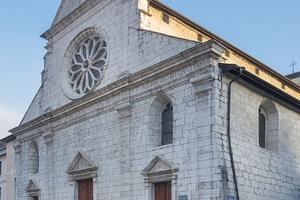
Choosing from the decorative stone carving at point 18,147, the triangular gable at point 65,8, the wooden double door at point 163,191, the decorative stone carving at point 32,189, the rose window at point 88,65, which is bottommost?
the decorative stone carving at point 32,189

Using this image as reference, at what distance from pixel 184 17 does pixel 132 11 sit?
99.8 inches

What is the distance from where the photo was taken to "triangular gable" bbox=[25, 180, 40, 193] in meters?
22.5

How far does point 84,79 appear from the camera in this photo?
69.3 feet

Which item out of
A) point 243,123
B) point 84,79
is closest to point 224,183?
point 243,123

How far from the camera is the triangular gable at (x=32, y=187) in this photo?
73.7 feet

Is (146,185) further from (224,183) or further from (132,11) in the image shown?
(132,11)

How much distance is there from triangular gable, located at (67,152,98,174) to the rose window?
297cm

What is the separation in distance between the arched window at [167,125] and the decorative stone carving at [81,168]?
3683 mm

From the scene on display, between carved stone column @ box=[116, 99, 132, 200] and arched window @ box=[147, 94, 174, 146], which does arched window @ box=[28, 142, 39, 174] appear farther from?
arched window @ box=[147, 94, 174, 146]

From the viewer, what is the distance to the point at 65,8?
75.6 ft

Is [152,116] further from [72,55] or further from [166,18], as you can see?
[72,55]

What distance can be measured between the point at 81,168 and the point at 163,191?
5.06m

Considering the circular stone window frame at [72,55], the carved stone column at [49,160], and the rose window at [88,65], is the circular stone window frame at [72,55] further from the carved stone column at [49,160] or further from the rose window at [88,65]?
the carved stone column at [49,160]

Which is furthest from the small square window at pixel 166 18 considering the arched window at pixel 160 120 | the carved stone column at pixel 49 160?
the carved stone column at pixel 49 160
